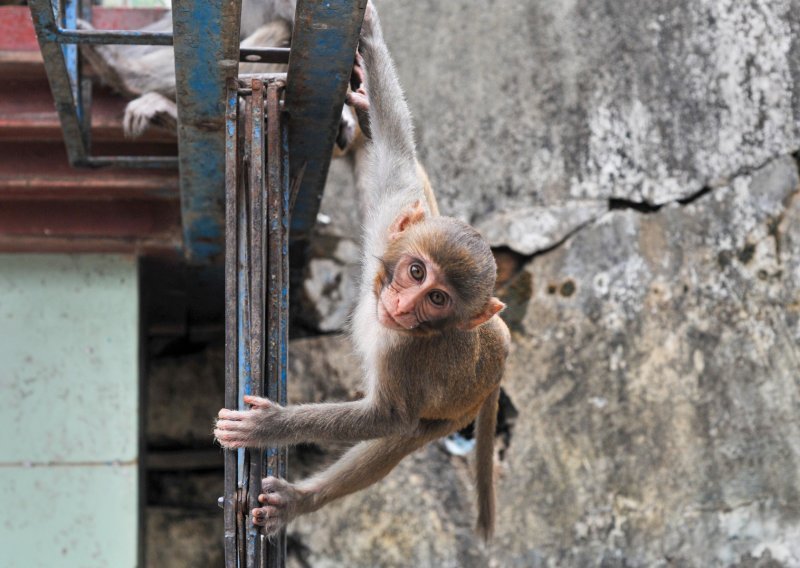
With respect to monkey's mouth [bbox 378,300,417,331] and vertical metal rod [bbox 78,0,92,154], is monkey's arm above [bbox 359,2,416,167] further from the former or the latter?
vertical metal rod [bbox 78,0,92,154]

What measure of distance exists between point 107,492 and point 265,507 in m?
1.97

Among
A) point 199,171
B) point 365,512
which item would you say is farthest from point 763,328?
point 199,171

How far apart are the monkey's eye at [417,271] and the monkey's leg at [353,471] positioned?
2.44 feet

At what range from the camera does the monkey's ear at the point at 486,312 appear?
3.28 meters

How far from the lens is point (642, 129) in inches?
218

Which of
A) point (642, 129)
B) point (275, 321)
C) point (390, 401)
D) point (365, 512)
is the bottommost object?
point (365, 512)

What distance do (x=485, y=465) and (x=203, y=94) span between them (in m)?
1.66

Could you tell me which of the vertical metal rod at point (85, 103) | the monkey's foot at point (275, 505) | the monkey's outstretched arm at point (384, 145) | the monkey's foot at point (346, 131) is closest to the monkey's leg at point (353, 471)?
the monkey's foot at point (275, 505)

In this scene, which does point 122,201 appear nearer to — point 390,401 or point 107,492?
point 107,492

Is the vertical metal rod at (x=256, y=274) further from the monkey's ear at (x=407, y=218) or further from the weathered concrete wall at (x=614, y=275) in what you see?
the weathered concrete wall at (x=614, y=275)

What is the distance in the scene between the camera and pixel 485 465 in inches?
157

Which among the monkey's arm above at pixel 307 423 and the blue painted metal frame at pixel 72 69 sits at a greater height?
the blue painted metal frame at pixel 72 69

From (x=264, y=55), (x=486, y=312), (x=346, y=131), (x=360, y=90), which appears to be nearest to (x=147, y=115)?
(x=346, y=131)

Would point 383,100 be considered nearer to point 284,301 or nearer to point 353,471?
point 284,301
